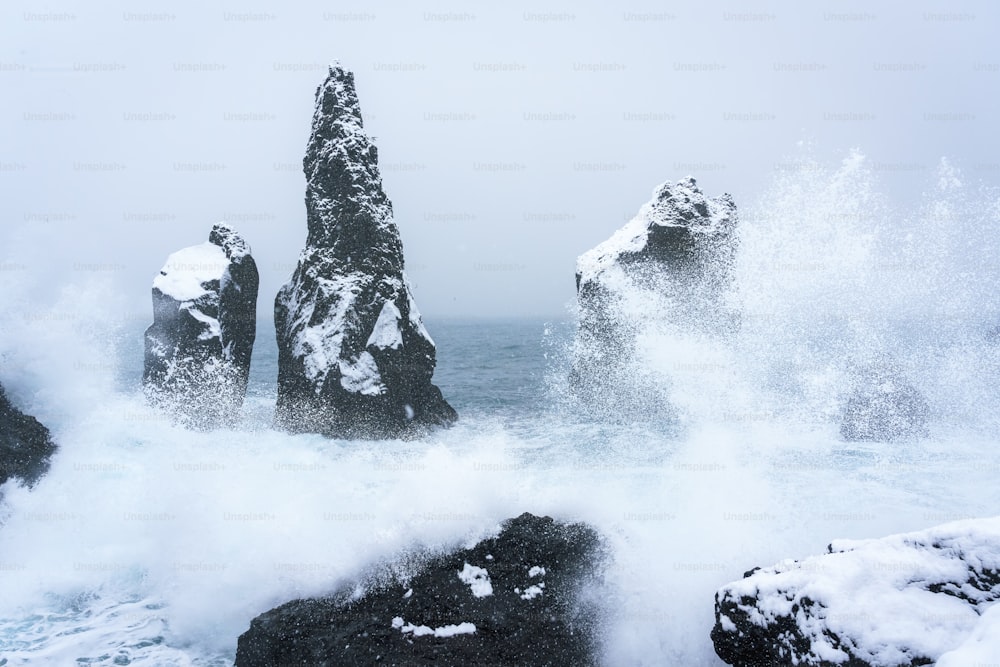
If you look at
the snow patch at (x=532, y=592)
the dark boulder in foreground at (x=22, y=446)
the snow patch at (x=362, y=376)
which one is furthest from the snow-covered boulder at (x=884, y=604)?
the dark boulder in foreground at (x=22, y=446)

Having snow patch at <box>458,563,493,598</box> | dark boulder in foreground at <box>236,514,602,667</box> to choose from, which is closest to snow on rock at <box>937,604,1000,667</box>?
dark boulder in foreground at <box>236,514,602,667</box>

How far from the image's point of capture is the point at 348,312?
17.2m

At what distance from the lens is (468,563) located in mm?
7656

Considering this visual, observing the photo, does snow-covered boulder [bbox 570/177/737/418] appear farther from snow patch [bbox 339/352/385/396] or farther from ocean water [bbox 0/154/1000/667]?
snow patch [bbox 339/352/385/396]

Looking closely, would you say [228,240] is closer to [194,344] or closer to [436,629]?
[194,344]

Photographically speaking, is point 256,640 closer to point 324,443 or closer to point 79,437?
point 324,443

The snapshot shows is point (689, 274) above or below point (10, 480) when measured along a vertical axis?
above

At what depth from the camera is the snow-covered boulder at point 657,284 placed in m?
20.7

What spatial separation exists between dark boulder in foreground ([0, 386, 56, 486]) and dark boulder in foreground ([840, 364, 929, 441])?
73.5 feet

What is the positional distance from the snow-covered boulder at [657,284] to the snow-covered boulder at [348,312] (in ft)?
24.0

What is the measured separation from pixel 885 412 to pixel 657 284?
9043 mm

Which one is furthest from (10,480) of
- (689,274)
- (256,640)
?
(689,274)

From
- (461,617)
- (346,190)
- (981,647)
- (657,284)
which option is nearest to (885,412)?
(657,284)

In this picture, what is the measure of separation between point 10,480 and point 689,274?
22.4 m
